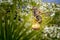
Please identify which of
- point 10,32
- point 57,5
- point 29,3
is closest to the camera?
point 10,32

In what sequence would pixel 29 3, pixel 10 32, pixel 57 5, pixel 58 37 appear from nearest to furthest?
pixel 10 32
pixel 58 37
pixel 29 3
pixel 57 5

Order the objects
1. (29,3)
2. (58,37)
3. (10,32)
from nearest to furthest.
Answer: (10,32) → (58,37) → (29,3)

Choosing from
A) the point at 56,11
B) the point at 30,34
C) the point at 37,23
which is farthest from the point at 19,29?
the point at 56,11

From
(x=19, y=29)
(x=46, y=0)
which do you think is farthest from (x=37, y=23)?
(x=19, y=29)

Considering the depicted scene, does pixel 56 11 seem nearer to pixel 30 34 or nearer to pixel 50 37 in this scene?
pixel 50 37

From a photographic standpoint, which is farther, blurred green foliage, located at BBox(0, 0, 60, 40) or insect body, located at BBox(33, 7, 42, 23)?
insect body, located at BBox(33, 7, 42, 23)

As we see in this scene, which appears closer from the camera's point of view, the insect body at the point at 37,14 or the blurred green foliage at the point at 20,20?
the blurred green foliage at the point at 20,20

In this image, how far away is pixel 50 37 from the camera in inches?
97.1

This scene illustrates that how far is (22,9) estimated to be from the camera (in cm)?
252

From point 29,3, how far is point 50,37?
0.49 m

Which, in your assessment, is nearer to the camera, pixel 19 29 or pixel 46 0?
pixel 19 29

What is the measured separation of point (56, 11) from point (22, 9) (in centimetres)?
42

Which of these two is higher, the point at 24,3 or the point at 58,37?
the point at 24,3

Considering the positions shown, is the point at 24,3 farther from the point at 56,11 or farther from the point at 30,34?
the point at 30,34
